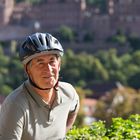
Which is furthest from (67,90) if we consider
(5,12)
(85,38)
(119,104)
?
(5,12)

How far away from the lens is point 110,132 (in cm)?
369

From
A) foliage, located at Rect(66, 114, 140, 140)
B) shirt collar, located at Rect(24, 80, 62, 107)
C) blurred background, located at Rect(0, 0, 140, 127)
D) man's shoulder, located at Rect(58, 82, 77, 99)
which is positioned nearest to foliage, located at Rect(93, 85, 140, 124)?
blurred background, located at Rect(0, 0, 140, 127)

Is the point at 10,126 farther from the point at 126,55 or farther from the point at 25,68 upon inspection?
the point at 126,55

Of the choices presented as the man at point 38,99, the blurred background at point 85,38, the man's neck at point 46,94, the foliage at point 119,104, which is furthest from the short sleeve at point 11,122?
the blurred background at point 85,38

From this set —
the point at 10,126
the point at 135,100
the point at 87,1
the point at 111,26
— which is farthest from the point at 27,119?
the point at 87,1

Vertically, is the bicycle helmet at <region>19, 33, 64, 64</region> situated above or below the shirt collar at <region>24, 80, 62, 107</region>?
above

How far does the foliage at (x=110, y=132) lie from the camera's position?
3570mm

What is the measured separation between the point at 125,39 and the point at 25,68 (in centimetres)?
5632

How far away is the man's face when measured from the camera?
3.13 meters

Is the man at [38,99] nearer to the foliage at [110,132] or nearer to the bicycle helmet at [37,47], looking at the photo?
the bicycle helmet at [37,47]

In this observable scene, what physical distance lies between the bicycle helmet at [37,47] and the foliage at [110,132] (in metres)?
0.53

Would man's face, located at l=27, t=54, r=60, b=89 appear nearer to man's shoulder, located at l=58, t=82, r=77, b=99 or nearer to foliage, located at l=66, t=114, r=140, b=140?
man's shoulder, located at l=58, t=82, r=77, b=99

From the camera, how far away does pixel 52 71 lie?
3.15m

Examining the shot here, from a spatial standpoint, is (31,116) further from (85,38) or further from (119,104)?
(85,38)
